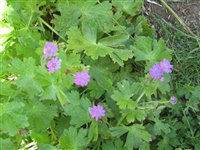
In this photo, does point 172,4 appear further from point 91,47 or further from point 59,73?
point 59,73

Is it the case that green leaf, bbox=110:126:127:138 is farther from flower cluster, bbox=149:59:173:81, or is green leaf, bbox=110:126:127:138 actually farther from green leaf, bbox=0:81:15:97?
green leaf, bbox=0:81:15:97

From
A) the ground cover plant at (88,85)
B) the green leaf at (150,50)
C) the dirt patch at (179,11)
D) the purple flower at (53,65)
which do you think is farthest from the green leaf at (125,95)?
the dirt patch at (179,11)

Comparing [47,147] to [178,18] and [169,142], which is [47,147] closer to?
[169,142]

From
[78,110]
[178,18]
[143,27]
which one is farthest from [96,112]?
[178,18]

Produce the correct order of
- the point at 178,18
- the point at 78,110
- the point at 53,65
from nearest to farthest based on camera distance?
the point at 53,65 < the point at 78,110 < the point at 178,18

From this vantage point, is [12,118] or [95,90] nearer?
[12,118]

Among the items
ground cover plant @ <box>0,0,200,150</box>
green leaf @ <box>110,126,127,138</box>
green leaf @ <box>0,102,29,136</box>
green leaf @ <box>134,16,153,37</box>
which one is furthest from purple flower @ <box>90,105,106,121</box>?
green leaf @ <box>134,16,153,37</box>

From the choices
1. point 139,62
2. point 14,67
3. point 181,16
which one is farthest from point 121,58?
point 181,16
